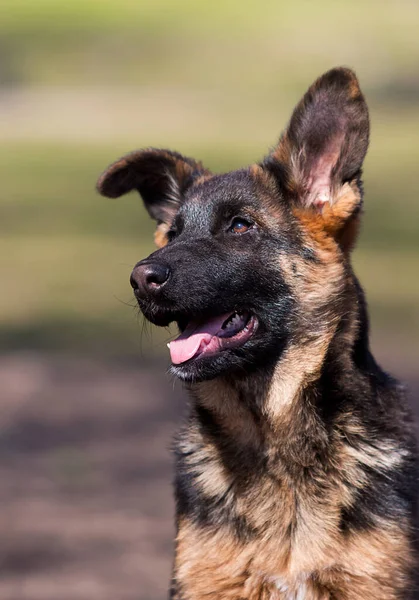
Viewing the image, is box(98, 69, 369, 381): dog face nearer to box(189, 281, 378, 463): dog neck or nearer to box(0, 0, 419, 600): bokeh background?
box(189, 281, 378, 463): dog neck

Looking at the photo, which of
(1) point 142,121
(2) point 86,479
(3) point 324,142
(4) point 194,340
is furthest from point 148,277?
(1) point 142,121

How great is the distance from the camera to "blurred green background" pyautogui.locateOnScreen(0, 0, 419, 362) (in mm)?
14648

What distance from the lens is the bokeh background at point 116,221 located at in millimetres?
7844

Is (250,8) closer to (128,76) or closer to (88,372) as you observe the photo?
(128,76)

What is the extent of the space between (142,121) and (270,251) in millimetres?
24916

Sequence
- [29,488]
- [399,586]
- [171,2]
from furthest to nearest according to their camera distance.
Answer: [171,2]
[29,488]
[399,586]

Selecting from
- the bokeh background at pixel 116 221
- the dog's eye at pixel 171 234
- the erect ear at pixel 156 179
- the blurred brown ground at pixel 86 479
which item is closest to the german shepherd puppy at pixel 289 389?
the dog's eye at pixel 171 234

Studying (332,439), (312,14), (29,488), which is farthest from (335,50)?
(332,439)

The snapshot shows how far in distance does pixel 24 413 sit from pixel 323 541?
17.2 ft

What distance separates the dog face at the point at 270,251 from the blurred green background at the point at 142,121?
9.77 feet

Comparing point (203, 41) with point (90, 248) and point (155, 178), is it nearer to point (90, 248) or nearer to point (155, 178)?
point (90, 248)

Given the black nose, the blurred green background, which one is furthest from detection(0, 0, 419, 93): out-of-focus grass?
the black nose

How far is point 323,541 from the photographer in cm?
512

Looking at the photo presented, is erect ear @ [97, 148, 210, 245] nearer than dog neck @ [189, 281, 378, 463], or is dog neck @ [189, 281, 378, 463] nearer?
dog neck @ [189, 281, 378, 463]
